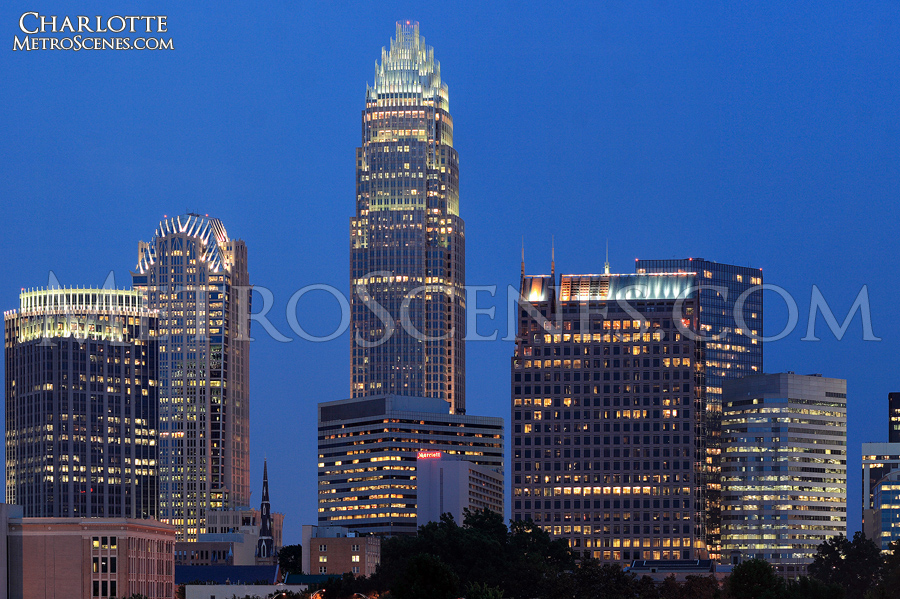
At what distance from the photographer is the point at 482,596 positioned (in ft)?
654
